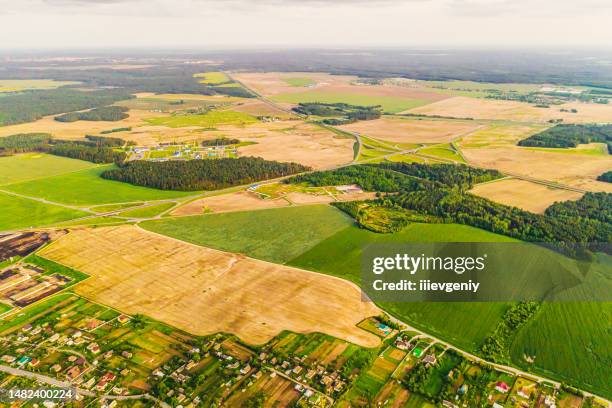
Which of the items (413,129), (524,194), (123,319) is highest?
(413,129)

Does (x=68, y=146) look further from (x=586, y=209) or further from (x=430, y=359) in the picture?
(x=586, y=209)

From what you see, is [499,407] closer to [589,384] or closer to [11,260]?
[589,384]

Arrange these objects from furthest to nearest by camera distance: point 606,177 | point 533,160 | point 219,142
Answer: point 219,142 < point 533,160 < point 606,177

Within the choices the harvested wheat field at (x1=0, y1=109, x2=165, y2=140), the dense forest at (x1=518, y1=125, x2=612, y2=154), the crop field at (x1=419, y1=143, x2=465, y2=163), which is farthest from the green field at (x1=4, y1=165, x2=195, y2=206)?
the dense forest at (x1=518, y1=125, x2=612, y2=154)

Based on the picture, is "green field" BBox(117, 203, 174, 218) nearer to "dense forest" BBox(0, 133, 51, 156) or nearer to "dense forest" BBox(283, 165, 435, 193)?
"dense forest" BBox(283, 165, 435, 193)

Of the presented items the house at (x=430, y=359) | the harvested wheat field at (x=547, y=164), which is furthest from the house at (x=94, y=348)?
the harvested wheat field at (x=547, y=164)

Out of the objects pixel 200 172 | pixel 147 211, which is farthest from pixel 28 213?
pixel 200 172
